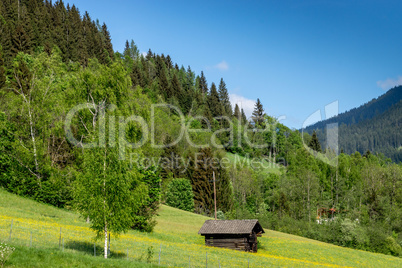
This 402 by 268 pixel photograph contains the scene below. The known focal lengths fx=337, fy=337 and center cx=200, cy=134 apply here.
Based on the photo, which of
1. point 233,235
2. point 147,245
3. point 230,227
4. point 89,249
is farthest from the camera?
point 230,227

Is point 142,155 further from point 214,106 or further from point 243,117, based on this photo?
point 243,117

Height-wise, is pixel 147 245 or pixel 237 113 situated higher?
pixel 237 113

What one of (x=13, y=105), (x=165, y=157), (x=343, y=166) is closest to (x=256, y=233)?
(x=13, y=105)

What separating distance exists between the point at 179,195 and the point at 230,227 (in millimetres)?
32835

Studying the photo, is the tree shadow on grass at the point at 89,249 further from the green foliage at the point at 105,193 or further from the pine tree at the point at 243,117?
the pine tree at the point at 243,117

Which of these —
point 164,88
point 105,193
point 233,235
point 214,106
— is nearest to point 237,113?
point 214,106

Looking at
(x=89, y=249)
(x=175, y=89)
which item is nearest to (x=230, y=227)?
(x=89, y=249)

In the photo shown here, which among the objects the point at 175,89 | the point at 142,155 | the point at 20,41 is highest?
the point at 20,41

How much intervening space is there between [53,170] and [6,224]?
13610 mm

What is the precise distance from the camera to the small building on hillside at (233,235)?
4281 centimetres

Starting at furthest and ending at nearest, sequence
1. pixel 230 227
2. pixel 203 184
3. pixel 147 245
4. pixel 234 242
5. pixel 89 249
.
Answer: pixel 203 184 → pixel 230 227 → pixel 234 242 → pixel 147 245 → pixel 89 249

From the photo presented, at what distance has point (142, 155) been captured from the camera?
143ft

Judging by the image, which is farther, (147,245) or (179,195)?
(179,195)

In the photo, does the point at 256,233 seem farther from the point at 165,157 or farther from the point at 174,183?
the point at 165,157
